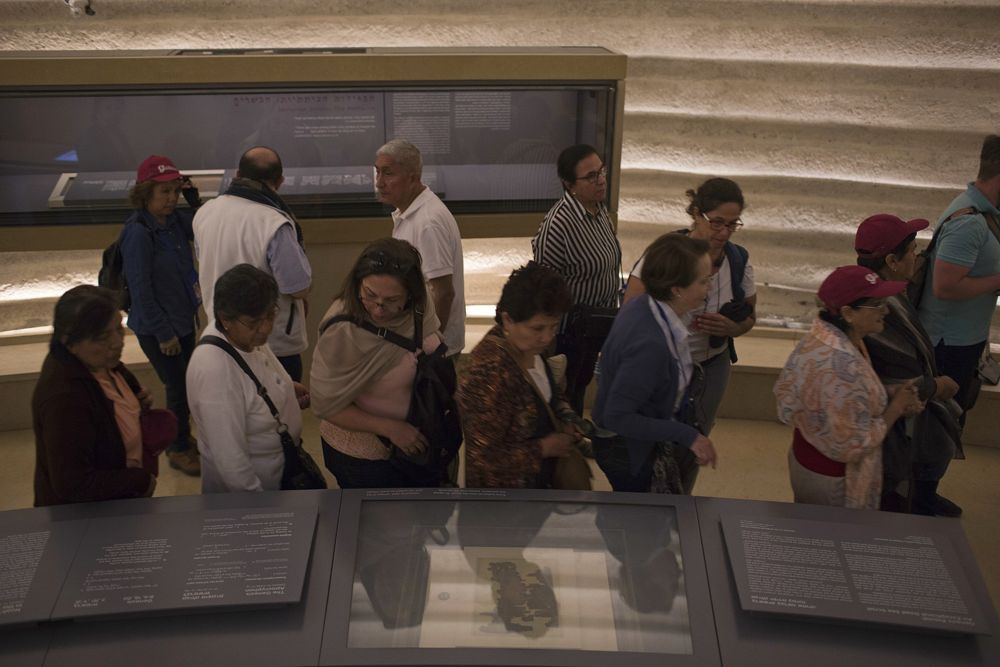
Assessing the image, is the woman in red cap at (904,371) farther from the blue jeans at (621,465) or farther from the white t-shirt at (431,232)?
the white t-shirt at (431,232)

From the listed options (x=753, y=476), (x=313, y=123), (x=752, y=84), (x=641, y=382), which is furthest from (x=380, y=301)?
(x=752, y=84)

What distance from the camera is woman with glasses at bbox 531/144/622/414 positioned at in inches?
160

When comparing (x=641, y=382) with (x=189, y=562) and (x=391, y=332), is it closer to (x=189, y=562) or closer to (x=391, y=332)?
(x=391, y=332)

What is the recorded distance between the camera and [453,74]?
16.2ft

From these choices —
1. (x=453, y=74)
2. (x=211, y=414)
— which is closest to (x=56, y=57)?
(x=453, y=74)

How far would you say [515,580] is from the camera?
8.46ft

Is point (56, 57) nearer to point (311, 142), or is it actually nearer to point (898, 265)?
point (311, 142)

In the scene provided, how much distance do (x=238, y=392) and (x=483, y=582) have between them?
91 centimetres

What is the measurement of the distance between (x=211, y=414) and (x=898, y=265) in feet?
8.20

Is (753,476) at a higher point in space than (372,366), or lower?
lower

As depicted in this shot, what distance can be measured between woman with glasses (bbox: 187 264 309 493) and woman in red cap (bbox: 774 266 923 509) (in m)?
1.63

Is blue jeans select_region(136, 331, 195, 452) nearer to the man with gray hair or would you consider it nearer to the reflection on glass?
the man with gray hair

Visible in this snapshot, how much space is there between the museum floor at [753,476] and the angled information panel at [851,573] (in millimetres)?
1869

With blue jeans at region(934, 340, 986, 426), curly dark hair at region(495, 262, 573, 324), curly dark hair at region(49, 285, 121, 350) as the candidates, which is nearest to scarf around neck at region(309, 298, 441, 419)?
curly dark hair at region(495, 262, 573, 324)
